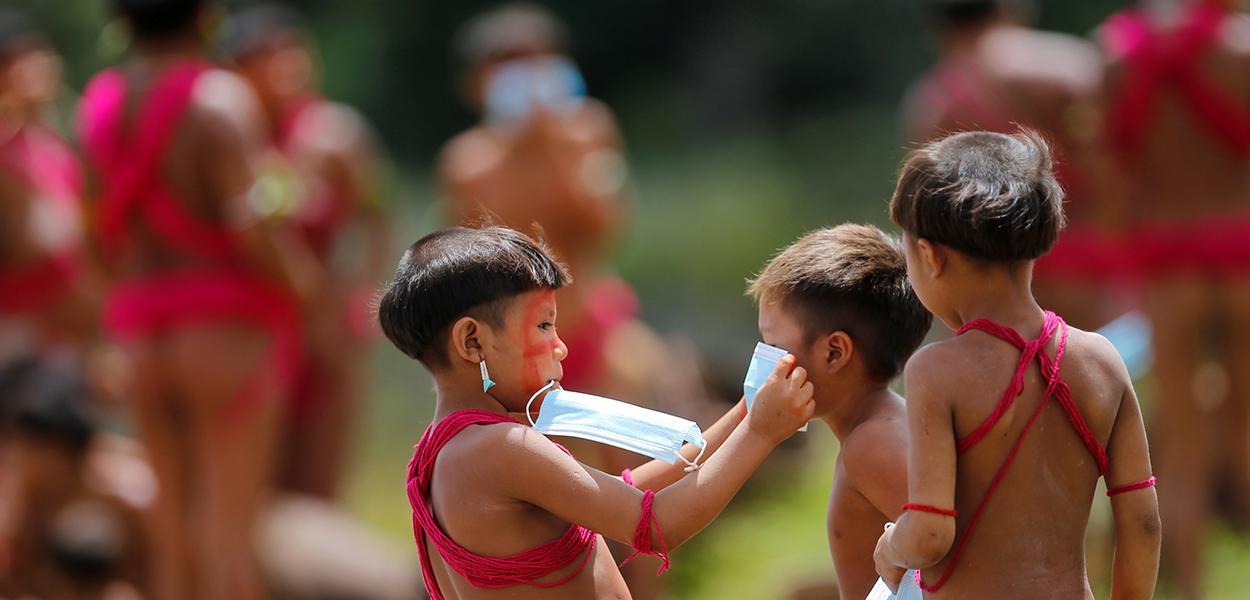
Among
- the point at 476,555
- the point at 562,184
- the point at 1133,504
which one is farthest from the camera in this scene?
the point at 562,184

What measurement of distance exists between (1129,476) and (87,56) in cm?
1659

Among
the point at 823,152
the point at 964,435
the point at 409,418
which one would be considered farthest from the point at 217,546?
the point at 823,152

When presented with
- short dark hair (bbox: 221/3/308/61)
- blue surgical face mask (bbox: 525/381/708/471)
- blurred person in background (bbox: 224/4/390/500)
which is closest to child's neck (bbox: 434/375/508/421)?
blue surgical face mask (bbox: 525/381/708/471)

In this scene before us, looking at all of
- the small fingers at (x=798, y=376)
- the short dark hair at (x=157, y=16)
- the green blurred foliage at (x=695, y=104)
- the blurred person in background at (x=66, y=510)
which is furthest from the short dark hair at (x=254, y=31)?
the small fingers at (x=798, y=376)

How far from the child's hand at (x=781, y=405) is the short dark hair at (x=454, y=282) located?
0.40 metres

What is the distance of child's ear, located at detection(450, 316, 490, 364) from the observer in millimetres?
2414

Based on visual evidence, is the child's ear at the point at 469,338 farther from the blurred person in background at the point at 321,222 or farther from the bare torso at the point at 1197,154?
the blurred person in background at the point at 321,222

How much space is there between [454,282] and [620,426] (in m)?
0.35

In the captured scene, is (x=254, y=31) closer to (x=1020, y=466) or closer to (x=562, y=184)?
(x=562, y=184)

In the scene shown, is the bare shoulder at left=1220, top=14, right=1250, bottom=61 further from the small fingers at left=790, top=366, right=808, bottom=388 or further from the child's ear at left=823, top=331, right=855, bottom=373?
the small fingers at left=790, top=366, right=808, bottom=388

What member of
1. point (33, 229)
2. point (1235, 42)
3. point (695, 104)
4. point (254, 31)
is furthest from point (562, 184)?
point (695, 104)

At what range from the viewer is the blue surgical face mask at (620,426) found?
2.35 metres

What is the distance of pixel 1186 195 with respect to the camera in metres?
5.70

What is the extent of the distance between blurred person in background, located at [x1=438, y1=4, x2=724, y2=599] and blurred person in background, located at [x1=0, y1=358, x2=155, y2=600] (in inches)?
66.2
